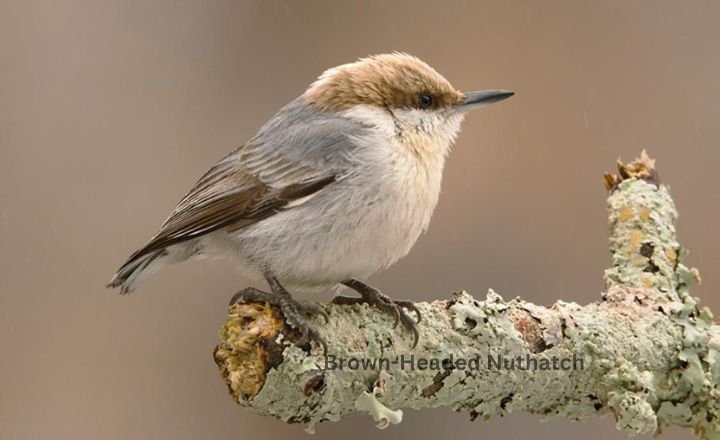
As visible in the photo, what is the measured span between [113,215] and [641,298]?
2.49m

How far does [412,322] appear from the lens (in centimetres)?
254

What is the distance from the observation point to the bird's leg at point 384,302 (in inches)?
100

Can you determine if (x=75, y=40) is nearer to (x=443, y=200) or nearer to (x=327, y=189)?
(x=443, y=200)

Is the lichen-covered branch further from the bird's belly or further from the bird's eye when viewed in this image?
the bird's eye

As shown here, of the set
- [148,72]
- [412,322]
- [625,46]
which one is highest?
[625,46]

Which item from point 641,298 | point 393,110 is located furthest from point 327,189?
point 641,298

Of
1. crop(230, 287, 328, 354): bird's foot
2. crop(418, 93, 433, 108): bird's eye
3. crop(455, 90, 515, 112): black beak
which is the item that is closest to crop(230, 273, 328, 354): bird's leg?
crop(230, 287, 328, 354): bird's foot

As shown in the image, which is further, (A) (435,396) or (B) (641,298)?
(B) (641,298)

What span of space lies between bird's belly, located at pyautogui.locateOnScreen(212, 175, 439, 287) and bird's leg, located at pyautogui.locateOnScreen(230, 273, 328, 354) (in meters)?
0.11

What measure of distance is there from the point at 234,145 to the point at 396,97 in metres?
1.88

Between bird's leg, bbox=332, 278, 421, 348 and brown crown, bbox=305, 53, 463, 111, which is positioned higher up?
brown crown, bbox=305, 53, 463, 111

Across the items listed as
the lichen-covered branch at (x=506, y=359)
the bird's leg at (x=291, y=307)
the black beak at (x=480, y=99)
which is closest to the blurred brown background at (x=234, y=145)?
the black beak at (x=480, y=99)

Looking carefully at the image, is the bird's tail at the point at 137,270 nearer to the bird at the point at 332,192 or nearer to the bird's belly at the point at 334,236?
the bird at the point at 332,192

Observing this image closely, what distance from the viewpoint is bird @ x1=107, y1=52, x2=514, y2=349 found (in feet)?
8.80
